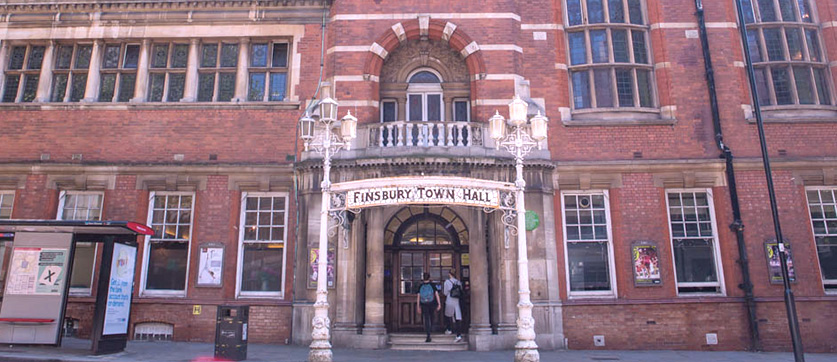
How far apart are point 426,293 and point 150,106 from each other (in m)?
9.50

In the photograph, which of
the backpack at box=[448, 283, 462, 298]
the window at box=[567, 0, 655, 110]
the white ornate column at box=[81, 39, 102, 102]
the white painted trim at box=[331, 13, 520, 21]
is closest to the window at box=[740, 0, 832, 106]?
the window at box=[567, 0, 655, 110]

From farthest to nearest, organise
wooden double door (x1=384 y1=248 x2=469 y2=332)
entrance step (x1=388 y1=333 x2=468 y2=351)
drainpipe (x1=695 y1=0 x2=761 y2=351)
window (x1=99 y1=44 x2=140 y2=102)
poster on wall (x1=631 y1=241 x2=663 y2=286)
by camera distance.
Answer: window (x1=99 y1=44 x2=140 y2=102)
wooden double door (x1=384 y1=248 x2=469 y2=332)
poster on wall (x1=631 y1=241 x2=663 y2=286)
drainpipe (x1=695 y1=0 x2=761 y2=351)
entrance step (x1=388 y1=333 x2=468 y2=351)

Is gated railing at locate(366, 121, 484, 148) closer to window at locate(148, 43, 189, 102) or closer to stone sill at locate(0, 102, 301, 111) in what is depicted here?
stone sill at locate(0, 102, 301, 111)

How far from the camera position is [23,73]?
16.0 meters

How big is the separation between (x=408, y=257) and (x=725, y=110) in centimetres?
961

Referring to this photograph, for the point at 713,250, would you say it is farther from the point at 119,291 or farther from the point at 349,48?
the point at 119,291

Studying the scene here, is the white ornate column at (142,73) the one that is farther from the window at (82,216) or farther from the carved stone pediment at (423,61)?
the carved stone pediment at (423,61)

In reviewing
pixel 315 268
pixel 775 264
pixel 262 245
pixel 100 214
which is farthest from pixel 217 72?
pixel 775 264

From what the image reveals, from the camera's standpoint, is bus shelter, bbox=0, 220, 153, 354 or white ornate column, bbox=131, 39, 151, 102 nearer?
bus shelter, bbox=0, 220, 153, 354

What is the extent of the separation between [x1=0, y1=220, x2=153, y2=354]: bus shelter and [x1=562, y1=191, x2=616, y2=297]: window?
1037cm

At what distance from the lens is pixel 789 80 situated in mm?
15031

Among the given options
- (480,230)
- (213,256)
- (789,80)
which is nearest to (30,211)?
(213,256)

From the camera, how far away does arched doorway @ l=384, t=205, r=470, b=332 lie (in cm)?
1417

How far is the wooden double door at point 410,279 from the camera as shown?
1405 cm
